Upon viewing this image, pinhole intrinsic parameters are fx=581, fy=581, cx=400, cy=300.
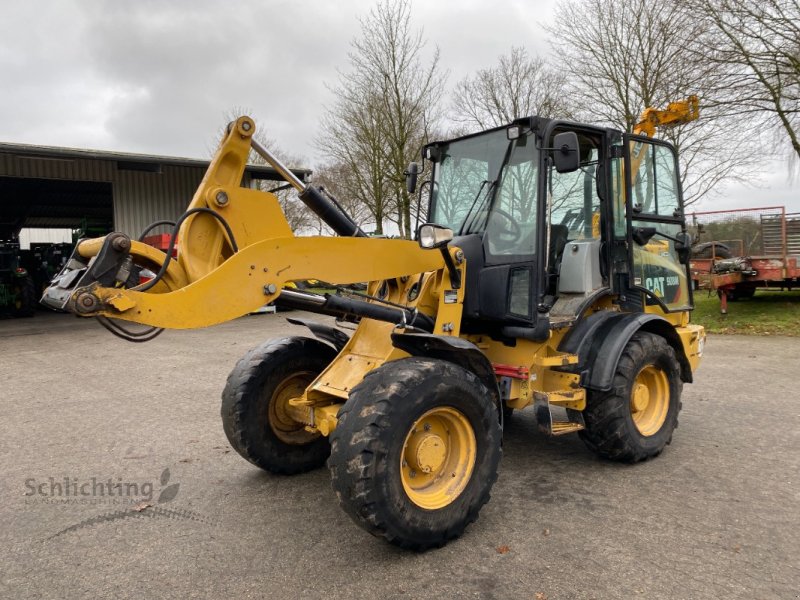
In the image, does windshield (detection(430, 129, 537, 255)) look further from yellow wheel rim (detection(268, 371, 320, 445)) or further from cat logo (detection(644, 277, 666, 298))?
yellow wheel rim (detection(268, 371, 320, 445))

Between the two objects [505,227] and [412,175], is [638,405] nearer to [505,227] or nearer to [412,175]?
[505,227]

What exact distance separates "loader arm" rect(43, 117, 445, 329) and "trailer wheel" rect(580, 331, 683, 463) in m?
1.81

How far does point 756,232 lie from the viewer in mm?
12398

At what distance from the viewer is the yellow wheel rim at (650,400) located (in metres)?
4.45

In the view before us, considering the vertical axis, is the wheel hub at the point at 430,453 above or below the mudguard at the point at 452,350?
below

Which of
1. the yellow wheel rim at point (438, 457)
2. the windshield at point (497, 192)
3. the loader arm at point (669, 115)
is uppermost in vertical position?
the loader arm at point (669, 115)

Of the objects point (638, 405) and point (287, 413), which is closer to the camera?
point (287, 413)

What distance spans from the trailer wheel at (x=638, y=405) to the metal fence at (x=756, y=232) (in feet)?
26.2

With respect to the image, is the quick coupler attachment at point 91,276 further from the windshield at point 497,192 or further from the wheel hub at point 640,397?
the wheel hub at point 640,397

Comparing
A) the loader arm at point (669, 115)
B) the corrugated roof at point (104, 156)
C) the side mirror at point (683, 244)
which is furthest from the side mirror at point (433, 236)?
the corrugated roof at point (104, 156)

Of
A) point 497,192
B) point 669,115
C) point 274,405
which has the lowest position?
point 274,405

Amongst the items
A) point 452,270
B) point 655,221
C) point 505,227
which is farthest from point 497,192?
point 655,221

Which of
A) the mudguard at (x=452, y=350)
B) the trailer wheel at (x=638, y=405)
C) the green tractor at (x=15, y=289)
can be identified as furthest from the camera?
Result: the green tractor at (x=15, y=289)

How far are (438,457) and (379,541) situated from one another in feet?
1.84
